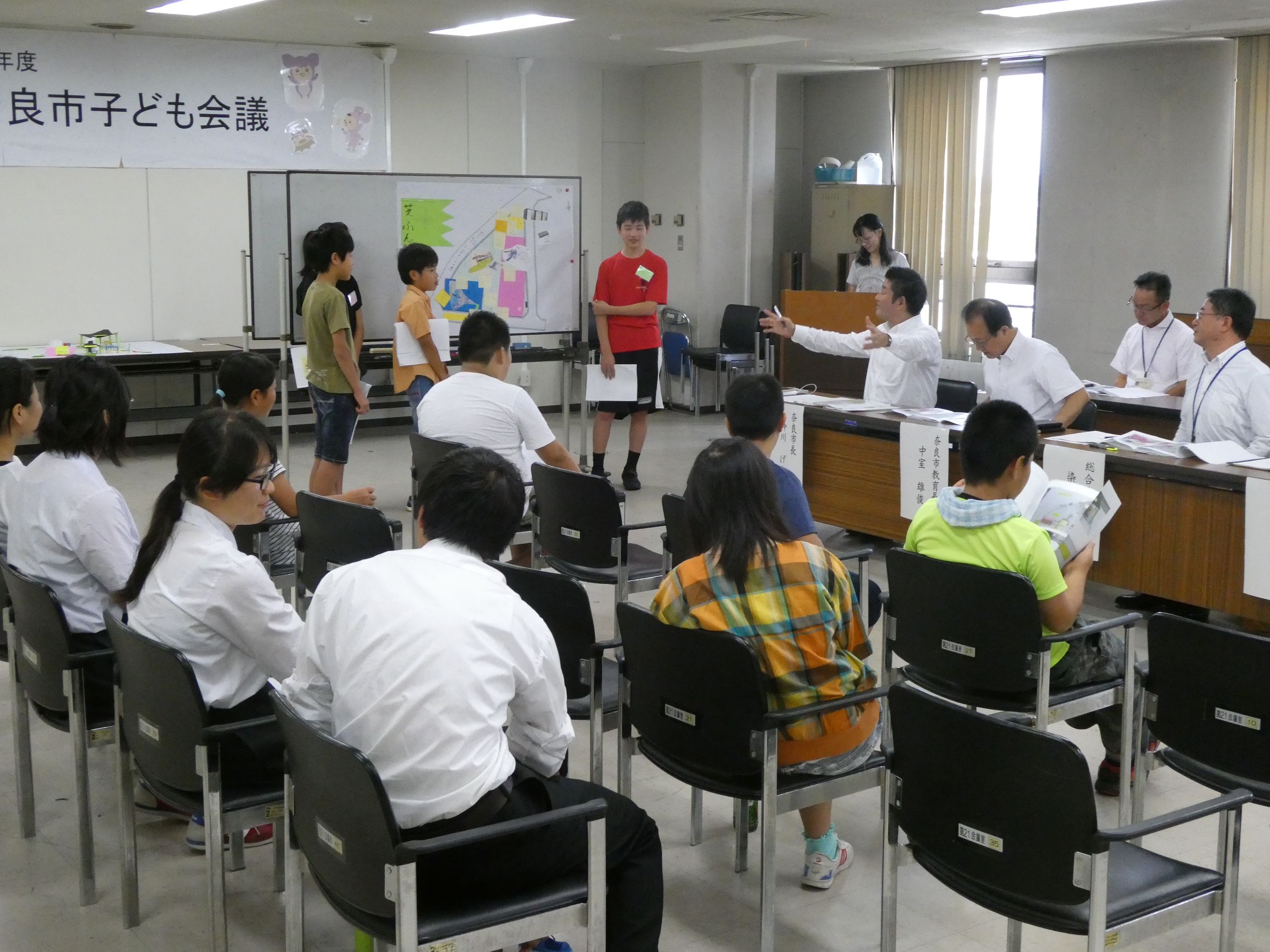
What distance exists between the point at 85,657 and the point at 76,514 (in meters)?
0.40

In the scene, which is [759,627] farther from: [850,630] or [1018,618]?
[1018,618]

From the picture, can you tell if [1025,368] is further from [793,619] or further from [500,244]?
[793,619]

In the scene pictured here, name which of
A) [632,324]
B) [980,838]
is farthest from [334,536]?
[632,324]

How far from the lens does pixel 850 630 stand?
8.97 feet

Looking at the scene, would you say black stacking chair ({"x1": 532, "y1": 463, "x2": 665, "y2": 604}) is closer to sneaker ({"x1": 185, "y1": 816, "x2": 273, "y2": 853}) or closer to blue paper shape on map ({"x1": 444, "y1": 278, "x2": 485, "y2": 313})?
sneaker ({"x1": 185, "y1": 816, "x2": 273, "y2": 853})

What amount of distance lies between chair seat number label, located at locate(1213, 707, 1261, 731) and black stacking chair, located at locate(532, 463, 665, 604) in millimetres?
1780

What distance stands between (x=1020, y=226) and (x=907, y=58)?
1.54m

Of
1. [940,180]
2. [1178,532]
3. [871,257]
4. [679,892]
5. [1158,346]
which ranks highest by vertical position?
[940,180]

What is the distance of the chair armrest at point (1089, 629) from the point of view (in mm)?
2977

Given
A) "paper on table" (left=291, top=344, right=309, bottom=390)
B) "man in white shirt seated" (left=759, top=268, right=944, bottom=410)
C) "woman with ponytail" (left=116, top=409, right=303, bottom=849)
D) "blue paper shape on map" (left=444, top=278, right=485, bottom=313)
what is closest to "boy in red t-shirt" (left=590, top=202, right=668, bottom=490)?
"blue paper shape on map" (left=444, top=278, right=485, bottom=313)

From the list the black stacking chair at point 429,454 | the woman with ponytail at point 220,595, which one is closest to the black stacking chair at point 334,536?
the black stacking chair at point 429,454

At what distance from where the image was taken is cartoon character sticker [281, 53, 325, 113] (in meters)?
9.09

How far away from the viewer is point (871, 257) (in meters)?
9.82

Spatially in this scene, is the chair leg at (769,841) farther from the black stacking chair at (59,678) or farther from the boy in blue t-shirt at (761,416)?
the black stacking chair at (59,678)
